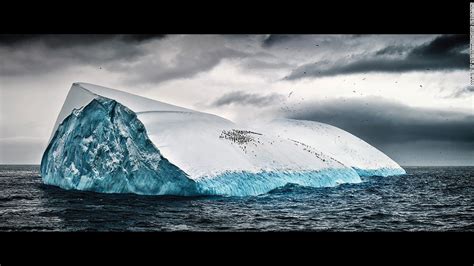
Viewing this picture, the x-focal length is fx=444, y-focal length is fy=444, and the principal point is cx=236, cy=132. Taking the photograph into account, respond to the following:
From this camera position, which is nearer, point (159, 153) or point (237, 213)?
point (237, 213)

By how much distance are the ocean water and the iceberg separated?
1.04ft

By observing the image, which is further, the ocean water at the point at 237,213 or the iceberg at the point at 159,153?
the iceberg at the point at 159,153

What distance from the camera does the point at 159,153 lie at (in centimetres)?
805

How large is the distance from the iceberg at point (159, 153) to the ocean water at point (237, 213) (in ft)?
1.04

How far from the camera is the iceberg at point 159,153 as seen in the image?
806 centimetres

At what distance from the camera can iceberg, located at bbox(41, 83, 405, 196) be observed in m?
8.06

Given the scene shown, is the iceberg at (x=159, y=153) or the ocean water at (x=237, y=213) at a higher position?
the iceberg at (x=159, y=153)

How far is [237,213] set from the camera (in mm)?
6906

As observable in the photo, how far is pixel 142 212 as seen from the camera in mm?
7020

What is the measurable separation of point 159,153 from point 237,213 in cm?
202

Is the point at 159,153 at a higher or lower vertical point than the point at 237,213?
higher
